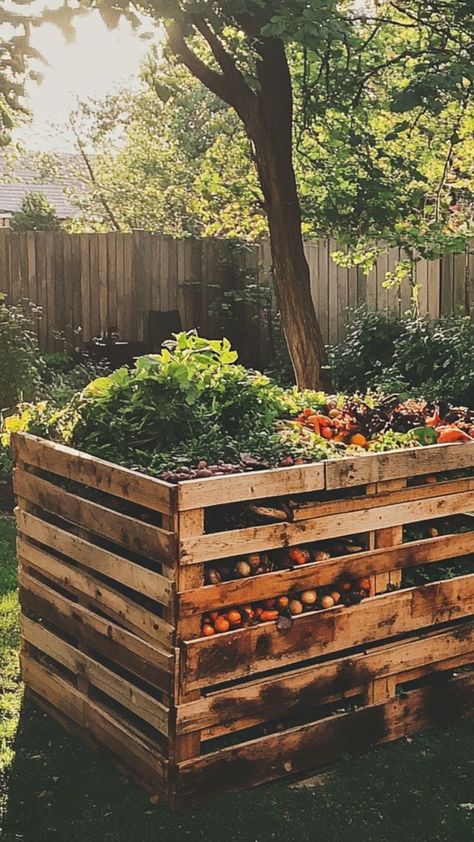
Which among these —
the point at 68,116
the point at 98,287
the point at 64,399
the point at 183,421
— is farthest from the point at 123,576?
the point at 68,116

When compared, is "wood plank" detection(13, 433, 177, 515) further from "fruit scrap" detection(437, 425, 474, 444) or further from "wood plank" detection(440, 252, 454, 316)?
"wood plank" detection(440, 252, 454, 316)

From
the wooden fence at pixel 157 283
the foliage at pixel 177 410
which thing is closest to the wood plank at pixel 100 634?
the foliage at pixel 177 410

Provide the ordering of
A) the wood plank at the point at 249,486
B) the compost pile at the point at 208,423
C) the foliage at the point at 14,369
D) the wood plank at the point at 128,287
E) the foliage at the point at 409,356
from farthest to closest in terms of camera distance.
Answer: the wood plank at the point at 128,287
the foliage at the point at 409,356
the foliage at the point at 14,369
the compost pile at the point at 208,423
the wood plank at the point at 249,486

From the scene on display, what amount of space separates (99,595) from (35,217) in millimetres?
14490

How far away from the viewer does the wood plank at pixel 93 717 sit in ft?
9.50

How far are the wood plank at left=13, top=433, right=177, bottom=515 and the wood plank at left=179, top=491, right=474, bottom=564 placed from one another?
15 centimetres

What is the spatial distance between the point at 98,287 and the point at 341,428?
757cm

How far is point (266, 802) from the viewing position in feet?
9.46

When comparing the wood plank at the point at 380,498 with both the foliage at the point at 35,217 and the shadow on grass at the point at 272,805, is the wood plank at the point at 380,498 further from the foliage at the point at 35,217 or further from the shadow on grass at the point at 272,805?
the foliage at the point at 35,217

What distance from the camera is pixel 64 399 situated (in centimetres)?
802

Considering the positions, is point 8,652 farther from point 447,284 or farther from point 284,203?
point 447,284

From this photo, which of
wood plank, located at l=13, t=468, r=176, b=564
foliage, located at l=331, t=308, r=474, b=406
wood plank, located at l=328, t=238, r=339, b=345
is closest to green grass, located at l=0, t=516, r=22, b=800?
wood plank, located at l=13, t=468, r=176, b=564

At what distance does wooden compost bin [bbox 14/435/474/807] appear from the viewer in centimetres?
279

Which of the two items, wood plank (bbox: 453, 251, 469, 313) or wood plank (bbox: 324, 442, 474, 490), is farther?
wood plank (bbox: 453, 251, 469, 313)
